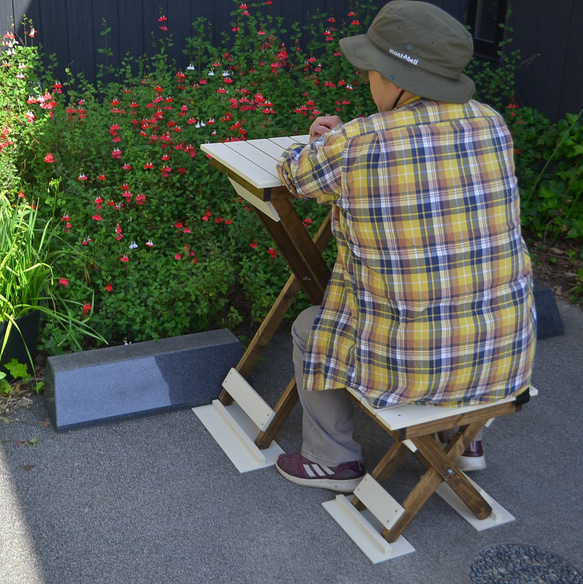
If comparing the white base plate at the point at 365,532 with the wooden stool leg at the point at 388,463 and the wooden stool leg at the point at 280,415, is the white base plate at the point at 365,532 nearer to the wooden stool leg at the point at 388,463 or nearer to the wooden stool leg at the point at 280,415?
the wooden stool leg at the point at 388,463

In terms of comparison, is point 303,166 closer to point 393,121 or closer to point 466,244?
point 393,121

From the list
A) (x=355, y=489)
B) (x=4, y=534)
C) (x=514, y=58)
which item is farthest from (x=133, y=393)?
(x=514, y=58)

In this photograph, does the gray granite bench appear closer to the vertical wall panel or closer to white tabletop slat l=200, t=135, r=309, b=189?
white tabletop slat l=200, t=135, r=309, b=189

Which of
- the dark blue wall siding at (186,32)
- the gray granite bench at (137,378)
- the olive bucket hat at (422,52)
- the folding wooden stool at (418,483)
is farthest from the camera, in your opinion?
the dark blue wall siding at (186,32)

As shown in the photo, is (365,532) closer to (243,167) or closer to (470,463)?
(470,463)

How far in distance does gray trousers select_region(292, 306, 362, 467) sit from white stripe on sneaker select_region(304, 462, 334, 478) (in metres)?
0.02

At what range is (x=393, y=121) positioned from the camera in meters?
2.24

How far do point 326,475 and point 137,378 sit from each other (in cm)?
91

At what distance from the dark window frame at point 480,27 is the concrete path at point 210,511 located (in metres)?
3.75

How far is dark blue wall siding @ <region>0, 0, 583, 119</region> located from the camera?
17.9 ft

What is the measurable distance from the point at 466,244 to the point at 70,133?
251cm

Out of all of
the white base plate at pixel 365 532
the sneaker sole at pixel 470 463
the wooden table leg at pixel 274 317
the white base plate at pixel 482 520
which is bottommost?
the white base plate at pixel 482 520

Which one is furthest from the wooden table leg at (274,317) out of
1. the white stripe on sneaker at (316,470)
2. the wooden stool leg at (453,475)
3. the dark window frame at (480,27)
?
the dark window frame at (480,27)

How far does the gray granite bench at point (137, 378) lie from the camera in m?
3.22
